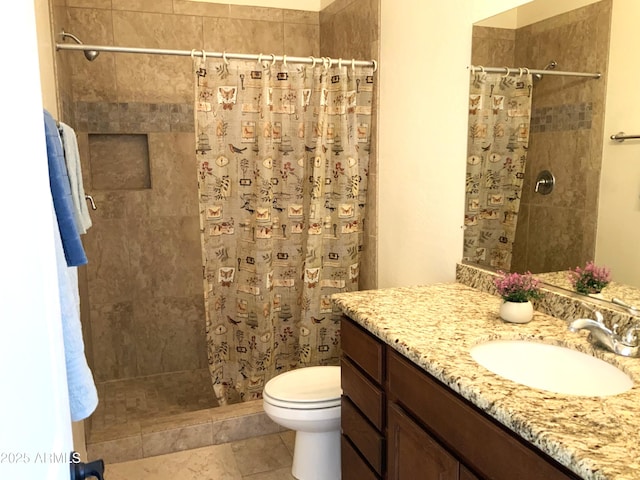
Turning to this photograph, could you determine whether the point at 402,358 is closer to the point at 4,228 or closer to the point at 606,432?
the point at 606,432

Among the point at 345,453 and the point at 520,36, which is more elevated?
the point at 520,36

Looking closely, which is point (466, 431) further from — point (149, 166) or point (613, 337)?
point (149, 166)

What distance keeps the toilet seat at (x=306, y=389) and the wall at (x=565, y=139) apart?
967 mm

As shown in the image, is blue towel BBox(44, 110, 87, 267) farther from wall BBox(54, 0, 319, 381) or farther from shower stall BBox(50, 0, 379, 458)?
wall BBox(54, 0, 319, 381)

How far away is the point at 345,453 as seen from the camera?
1986 mm

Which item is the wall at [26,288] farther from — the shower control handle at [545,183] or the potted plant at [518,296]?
the shower control handle at [545,183]

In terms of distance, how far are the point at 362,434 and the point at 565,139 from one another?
1229mm

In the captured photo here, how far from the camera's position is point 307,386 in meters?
2.30

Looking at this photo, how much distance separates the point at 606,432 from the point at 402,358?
2.04 ft

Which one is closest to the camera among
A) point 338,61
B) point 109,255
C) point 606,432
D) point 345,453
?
point 606,432

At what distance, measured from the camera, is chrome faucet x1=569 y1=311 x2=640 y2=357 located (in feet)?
4.31

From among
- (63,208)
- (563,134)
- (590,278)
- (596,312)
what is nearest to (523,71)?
(563,134)

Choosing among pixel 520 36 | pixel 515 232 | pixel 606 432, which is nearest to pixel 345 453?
pixel 515 232

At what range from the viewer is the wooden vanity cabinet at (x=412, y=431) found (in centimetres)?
108
